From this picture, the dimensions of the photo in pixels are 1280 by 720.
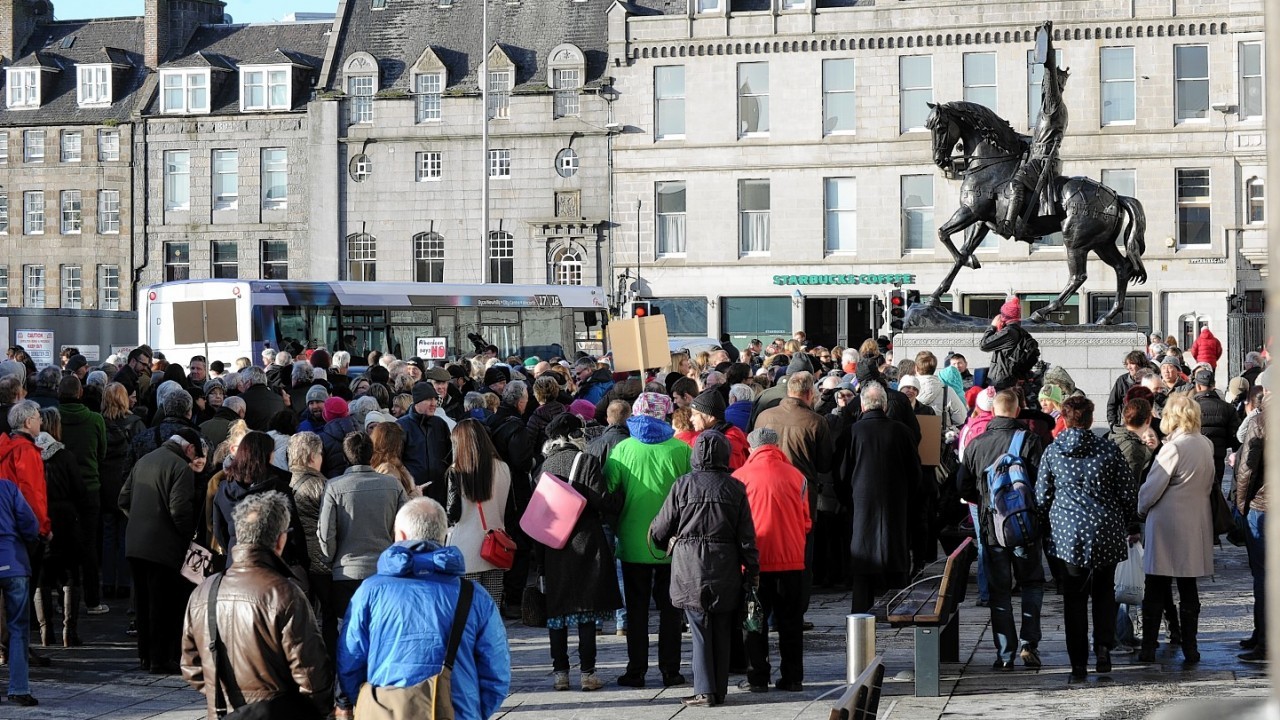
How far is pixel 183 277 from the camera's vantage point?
54.0m

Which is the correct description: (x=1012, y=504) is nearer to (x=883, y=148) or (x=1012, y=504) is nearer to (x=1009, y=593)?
(x=1009, y=593)

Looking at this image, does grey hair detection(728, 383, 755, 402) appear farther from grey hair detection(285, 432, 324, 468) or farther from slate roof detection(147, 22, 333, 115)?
slate roof detection(147, 22, 333, 115)

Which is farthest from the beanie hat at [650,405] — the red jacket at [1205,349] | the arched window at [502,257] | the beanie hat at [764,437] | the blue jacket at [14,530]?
the arched window at [502,257]

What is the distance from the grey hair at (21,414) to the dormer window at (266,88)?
144 feet

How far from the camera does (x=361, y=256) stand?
168 ft

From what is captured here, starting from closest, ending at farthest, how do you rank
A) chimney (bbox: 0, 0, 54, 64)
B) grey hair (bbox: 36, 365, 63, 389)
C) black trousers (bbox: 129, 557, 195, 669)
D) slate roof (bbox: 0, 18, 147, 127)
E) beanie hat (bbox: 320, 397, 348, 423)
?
black trousers (bbox: 129, 557, 195, 669), beanie hat (bbox: 320, 397, 348, 423), grey hair (bbox: 36, 365, 63, 389), slate roof (bbox: 0, 18, 147, 127), chimney (bbox: 0, 0, 54, 64)

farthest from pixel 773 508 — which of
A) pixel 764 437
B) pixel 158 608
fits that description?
pixel 158 608

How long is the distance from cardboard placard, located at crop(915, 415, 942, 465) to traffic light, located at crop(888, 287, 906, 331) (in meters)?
10.8

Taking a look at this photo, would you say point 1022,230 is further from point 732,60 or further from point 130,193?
point 130,193

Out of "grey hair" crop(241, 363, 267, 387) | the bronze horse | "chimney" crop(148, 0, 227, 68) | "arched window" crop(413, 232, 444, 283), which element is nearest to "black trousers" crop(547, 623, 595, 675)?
"grey hair" crop(241, 363, 267, 387)

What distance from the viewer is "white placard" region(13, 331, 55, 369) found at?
3719 cm

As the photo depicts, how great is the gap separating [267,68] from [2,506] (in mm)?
45855

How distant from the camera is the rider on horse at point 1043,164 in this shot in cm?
2167

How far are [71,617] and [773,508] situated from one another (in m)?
5.36
